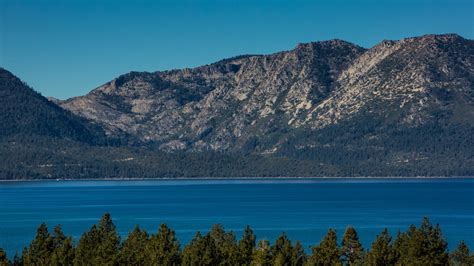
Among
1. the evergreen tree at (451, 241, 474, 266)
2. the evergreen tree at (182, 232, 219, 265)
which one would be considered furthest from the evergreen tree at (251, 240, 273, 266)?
the evergreen tree at (451, 241, 474, 266)

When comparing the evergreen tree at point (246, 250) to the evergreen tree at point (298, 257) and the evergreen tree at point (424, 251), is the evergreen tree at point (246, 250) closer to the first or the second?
the evergreen tree at point (298, 257)

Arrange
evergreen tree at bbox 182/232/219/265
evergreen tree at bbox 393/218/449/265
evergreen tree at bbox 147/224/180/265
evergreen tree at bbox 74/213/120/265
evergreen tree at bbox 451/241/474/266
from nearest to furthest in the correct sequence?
evergreen tree at bbox 393/218/449/265
evergreen tree at bbox 74/213/120/265
evergreen tree at bbox 182/232/219/265
evergreen tree at bbox 147/224/180/265
evergreen tree at bbox 451/241/474/266

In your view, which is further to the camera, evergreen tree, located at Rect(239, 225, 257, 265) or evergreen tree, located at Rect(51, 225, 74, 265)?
evergreen tree, located at Rect(239, 225, 257, 265)

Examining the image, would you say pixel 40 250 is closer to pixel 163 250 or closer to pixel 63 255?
pixel 63 255

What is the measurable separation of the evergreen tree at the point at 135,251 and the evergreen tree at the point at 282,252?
14651 mm

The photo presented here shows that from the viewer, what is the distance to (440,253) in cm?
11050

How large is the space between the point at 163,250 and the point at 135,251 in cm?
424

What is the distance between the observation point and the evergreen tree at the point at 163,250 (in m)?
115

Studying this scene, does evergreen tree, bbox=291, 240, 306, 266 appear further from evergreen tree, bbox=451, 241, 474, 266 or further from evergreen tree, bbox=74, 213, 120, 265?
evergreen tree, bbox=451, 241, 474, 266

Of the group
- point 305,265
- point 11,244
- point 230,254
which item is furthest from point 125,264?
point 11,244

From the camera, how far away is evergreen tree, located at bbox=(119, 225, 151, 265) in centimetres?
11402

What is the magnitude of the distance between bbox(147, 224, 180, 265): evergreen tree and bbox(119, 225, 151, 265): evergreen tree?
0.90 m

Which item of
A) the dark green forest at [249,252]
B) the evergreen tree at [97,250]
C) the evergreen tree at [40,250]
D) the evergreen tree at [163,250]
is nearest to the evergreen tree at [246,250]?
the dark green forest at [249,252]

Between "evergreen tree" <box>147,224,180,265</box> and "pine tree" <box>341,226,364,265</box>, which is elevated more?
"pine tree" <box>341,226,364,265</box>
